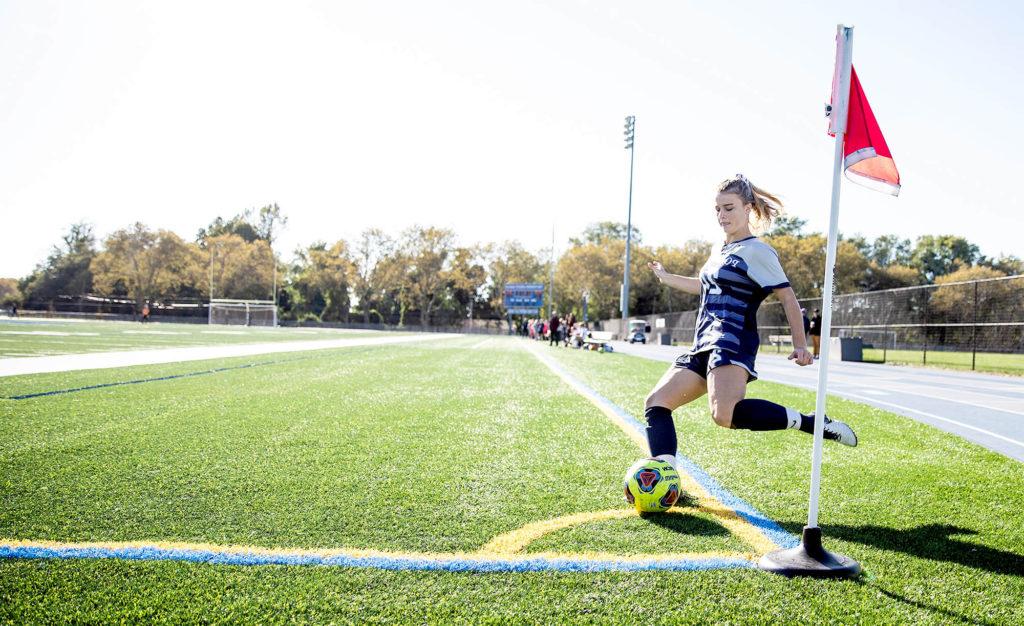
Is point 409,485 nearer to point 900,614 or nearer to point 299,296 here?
point 900,614

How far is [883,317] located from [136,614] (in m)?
25.2

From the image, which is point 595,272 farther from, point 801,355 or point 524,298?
point 801,355

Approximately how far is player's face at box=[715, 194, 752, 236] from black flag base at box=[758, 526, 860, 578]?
1.74 m

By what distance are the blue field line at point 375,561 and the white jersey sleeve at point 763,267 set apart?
1484 mm

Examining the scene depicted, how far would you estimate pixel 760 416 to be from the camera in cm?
333

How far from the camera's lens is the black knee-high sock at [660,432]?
3.56m

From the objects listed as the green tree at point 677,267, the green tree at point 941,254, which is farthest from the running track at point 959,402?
the green tree at point 941,254

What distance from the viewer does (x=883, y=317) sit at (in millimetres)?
22469

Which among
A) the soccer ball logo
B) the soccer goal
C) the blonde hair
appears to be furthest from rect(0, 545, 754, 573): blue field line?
the soccer goal

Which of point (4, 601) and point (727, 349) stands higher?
point (727, 349)

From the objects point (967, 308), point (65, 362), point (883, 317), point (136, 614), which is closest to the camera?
point (136, 614)

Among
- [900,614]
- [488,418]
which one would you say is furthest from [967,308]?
[900,614]

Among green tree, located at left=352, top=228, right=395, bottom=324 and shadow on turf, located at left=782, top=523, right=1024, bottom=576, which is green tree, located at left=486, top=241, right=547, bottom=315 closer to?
green tree, located at left=352, top=228, right=395, bottom=324

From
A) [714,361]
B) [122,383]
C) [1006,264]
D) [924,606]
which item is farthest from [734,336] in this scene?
[1006,264]
